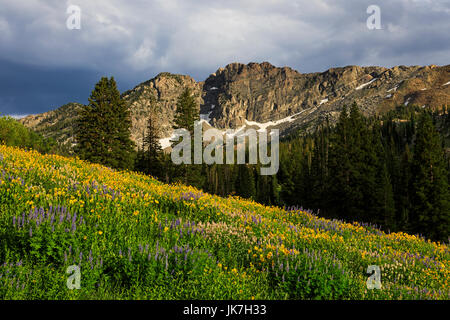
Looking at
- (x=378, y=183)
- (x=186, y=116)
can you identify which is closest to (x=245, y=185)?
(x=186, y=116)

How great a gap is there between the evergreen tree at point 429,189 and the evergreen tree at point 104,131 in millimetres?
48994

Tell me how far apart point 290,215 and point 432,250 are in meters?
4.72

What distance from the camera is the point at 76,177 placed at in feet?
28.4

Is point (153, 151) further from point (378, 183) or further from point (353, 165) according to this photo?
point (378, 183)

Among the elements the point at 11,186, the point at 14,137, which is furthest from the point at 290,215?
the point at 14,137

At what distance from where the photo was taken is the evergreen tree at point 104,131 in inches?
1805

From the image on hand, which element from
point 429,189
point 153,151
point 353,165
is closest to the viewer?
point 429,189

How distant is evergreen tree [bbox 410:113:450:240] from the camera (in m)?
41.6

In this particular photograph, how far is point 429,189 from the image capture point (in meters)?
43.0

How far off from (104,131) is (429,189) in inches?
2125
